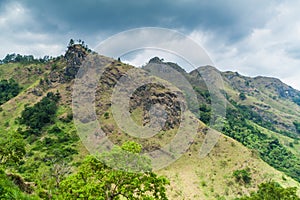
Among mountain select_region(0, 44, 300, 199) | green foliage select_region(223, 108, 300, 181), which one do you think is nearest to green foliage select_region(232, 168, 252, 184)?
mountain select_region(0, 44, 300, 199)

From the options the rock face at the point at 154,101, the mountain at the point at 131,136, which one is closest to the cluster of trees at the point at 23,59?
the mountain at the point at 131,136

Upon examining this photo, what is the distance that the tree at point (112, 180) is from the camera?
569 inches

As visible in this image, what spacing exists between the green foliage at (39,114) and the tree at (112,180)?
71316 mm

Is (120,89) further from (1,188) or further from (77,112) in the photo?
(1,188)

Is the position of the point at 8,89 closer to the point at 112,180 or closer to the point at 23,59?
the point at 23,59

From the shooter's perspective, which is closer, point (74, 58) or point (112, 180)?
point (112, 180)

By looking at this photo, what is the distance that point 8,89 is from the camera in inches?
4624

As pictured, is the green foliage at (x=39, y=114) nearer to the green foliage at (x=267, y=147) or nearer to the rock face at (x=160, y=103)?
the rock face at (x=160, y=103)

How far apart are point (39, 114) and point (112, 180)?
7738 cm

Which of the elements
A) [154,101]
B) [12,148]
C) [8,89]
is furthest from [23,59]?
[12,148]

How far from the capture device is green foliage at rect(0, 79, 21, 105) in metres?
110

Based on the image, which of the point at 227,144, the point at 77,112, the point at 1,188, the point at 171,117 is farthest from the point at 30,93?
the point at 1,188

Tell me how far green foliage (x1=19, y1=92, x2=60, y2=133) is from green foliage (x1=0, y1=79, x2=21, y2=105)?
72.0 feet

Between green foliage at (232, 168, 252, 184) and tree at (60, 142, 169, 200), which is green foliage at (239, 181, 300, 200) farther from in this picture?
tree at (60, 142, 169, 200)
